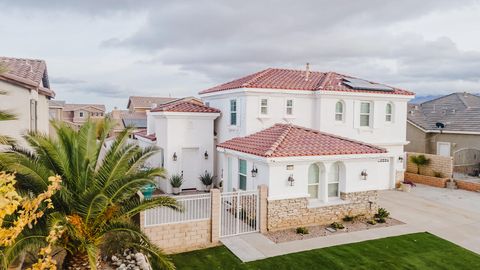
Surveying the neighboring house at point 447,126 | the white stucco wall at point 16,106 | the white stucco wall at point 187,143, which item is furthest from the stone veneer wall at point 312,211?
the neighboring house at point 447,126

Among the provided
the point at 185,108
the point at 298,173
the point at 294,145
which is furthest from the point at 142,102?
the point at 298,173

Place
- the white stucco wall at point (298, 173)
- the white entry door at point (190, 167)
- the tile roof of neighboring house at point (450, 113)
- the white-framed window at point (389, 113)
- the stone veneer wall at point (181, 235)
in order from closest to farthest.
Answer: the stone veneer wall at point (181, 235), the white stucco wall at point (298, 173), the white entry door at point (190, 167), the white-framed window at point (389, 113), the tile roof of neighboring house at point (450, 113)

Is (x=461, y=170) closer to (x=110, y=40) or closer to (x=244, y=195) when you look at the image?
(x=244, y=195)

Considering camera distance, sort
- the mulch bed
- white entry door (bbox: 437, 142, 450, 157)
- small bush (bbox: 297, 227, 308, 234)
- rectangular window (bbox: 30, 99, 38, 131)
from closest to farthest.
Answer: the mulch bed < small bush (bbox: 297, 227, 308, 234) < rectangular window (bbox: 30, 99, 38, 131) < white entry door (bbox: 437, 142, 450, 157)

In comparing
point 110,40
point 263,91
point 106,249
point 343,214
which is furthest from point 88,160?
point 110,40

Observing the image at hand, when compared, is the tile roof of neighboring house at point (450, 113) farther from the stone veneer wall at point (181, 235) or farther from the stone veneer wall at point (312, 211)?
the stone veneer wall at point (181, 235)

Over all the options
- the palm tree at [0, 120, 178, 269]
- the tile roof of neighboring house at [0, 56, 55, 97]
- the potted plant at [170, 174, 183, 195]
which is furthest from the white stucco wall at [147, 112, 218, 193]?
the palm tree at [0, 120, 178, 269]

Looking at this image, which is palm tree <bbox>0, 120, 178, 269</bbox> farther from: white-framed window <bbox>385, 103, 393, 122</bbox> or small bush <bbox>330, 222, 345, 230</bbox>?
white-framed window <bbox>385, 103, 393, 122</bbox>
